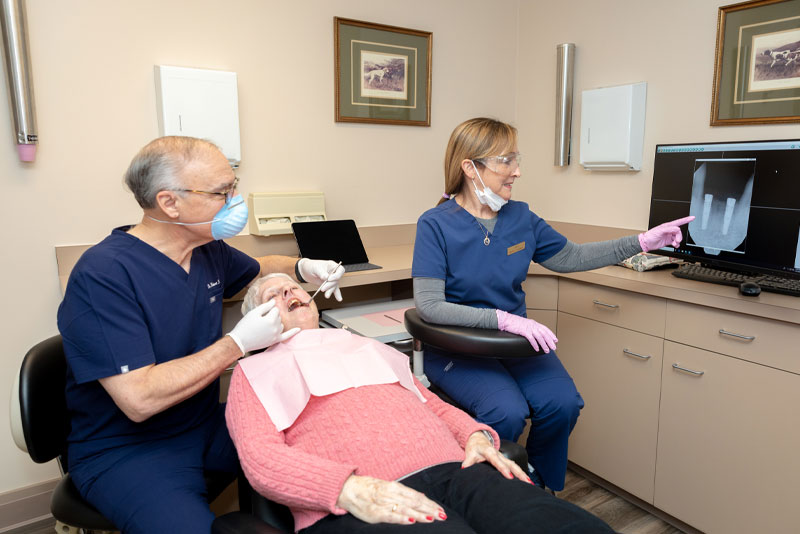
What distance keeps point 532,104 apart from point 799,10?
1.21 meters

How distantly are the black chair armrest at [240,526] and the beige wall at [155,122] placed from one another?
1308 mm

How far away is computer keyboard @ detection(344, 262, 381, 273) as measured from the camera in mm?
2146

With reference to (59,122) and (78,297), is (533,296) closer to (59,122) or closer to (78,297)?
(78,297)

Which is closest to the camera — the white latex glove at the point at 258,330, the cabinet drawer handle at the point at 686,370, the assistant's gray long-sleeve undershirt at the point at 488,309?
the white latex glove at the point at 258,330

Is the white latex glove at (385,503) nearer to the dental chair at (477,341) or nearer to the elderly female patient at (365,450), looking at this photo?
the elderly female patient at (365,450)

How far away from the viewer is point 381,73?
254cm

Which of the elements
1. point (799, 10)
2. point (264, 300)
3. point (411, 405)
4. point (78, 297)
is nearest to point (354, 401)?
point (411, 405)

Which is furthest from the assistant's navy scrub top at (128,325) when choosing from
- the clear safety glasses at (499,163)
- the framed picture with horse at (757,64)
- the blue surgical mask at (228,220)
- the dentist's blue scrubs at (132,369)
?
the framed picture with horse at (757,64)

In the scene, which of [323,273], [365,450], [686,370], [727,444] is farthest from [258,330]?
[727,444]

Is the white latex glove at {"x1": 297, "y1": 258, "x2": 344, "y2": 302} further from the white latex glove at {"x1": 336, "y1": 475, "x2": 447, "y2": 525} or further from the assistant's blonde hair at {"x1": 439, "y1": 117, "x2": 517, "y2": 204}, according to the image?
the white latex glove at {"x1": 336, "y1": 475, "x2": 447, "y2": 525}

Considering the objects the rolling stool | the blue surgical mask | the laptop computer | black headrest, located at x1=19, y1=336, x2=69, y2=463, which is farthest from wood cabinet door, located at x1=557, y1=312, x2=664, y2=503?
black headrest, located at x1=19, y1=336, x2=69, y2=463

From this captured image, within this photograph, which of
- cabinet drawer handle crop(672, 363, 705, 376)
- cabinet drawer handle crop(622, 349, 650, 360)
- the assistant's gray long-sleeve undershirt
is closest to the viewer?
the assistant's gray long-sleeve undershirt

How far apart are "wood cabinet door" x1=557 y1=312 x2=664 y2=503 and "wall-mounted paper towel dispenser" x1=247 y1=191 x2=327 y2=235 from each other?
1.10 m

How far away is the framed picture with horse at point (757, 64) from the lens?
1939 millimetres
